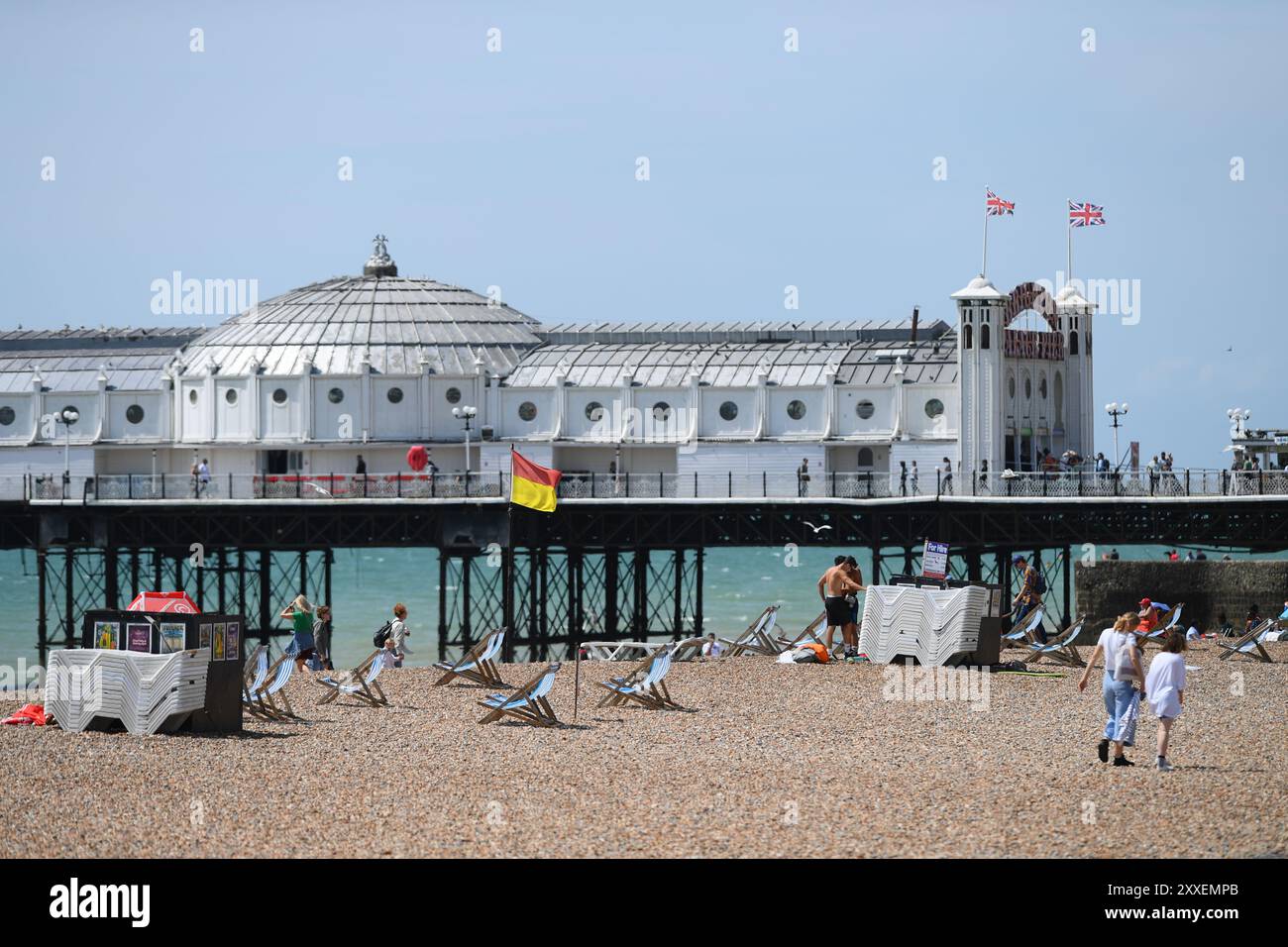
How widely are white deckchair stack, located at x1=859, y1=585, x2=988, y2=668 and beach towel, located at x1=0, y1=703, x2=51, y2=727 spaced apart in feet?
47.4

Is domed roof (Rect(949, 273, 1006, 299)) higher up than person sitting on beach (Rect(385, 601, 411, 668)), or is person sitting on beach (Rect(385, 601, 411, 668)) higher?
domed roof (Rect(949, 273, 1006, 299))

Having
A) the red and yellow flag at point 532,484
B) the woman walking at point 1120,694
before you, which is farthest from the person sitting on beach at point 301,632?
the woman walking at point 1120,694

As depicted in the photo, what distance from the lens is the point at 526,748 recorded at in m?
26.6

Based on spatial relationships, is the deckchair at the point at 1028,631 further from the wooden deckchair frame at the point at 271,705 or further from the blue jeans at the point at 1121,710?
the blue jeans at the point at 1121,710

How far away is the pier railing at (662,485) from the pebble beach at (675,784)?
828 inches

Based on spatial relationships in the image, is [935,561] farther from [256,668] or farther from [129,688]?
[129,688]

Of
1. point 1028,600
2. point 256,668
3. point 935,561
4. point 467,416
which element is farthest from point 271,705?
point 467,416

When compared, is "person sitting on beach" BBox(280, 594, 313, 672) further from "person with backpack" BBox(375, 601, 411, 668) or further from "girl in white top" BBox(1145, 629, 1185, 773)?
"girl in white top" BBox(1145, 629, 1185, 773)

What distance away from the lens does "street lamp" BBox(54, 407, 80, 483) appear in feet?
201

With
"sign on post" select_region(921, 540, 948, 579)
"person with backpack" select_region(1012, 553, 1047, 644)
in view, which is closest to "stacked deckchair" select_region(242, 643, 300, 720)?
"sign on post" select_region(921, 540, 948, 579)

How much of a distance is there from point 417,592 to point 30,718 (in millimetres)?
102267

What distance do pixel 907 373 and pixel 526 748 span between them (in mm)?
34268
